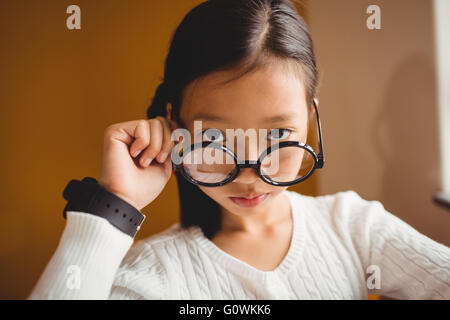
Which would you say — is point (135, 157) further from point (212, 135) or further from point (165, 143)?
point (212, 135)

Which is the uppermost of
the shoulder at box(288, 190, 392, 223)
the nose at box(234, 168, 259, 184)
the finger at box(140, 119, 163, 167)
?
the finger at box(140, 119, 163, 167)

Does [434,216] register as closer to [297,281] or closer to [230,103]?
[297,281]

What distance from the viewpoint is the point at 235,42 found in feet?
1.83

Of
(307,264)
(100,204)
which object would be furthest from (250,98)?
(307,264)

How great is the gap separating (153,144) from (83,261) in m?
0.26

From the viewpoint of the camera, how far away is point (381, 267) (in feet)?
2.27

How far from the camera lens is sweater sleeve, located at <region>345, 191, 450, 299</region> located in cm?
60

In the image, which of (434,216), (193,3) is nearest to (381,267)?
(434,216)

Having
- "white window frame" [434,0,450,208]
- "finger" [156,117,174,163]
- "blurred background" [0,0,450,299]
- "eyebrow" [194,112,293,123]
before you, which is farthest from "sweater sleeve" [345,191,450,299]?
"finger" [156,117,174,163]

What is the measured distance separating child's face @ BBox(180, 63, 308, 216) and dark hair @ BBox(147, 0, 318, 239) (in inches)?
0.9

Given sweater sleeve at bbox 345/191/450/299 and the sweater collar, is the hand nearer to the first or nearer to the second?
the sweater collar

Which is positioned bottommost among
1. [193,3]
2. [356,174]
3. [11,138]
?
[356,174]

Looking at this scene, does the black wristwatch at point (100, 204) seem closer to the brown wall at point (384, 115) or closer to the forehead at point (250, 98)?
the forehead at point (250, 98)

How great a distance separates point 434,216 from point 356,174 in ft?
0.84
